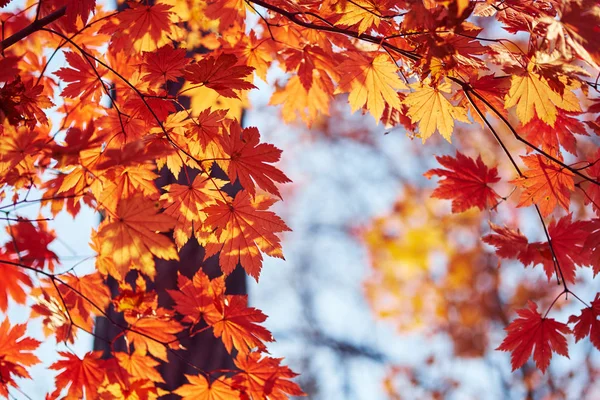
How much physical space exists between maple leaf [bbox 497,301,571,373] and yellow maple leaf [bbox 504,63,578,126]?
2.39ft

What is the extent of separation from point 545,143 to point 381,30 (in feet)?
2.50

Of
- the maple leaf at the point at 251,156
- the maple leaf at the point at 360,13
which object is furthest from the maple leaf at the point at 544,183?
the maple leaf at the point at 251,156

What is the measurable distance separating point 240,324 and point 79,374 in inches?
23.8

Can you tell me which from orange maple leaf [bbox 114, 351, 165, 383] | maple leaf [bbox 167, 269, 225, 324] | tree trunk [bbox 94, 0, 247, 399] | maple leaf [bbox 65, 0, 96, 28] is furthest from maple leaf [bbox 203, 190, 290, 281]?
tree trunk [bbox 94, 0, 247, 399]

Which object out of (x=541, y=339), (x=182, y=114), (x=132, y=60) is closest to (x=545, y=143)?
(x=541, y=339)

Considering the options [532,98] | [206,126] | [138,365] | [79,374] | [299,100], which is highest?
[299,100]

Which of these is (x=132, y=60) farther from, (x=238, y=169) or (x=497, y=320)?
(x=497, y=320)

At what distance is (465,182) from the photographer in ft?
6.84

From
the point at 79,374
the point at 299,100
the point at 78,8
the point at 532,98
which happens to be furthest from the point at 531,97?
the point at 79,374

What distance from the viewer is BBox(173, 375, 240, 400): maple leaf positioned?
5.68 feet

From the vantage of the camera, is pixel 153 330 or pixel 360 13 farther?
pixel 153 330

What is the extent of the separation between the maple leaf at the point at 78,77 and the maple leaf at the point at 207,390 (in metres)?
1.10

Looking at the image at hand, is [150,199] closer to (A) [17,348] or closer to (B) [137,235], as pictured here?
(B) [137,235]

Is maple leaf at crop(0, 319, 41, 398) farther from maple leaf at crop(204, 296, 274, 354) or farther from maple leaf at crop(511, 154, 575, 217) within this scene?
maple leaf at crop(511, 154, 575, 217)
